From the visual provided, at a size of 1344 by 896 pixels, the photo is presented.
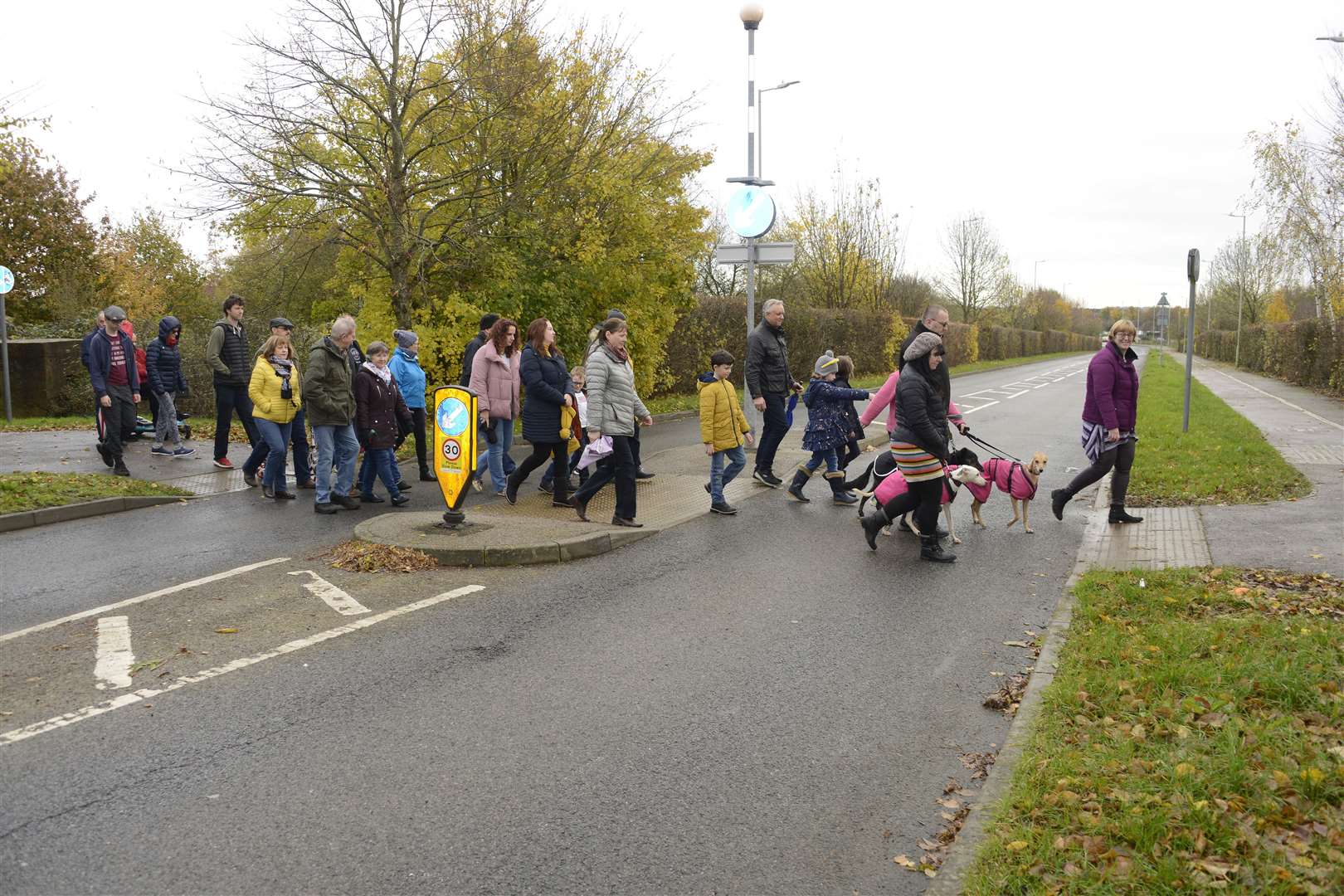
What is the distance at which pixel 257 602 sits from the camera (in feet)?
20.6

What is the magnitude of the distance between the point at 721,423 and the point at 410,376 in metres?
3.99

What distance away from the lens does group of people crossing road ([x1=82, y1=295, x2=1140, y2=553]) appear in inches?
313

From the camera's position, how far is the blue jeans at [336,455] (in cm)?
947

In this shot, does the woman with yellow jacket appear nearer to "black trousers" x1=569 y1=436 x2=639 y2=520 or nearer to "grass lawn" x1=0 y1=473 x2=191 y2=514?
"grass lawn" x1=0 y1=473 x2=191 y2=514

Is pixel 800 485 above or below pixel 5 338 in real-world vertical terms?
below

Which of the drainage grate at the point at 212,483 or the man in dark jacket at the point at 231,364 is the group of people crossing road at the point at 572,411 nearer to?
the man in dark jacket at the point at 231,364

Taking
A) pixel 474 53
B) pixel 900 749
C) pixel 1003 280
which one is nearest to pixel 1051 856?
pixel 900 749

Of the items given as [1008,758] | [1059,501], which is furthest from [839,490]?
[1008,758]

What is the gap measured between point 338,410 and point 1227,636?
773 centimetres

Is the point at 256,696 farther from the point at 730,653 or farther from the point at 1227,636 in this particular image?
the point at 1227,636

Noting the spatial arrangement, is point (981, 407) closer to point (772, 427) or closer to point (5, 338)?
point (772, 427)

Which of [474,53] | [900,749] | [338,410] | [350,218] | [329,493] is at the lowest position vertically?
[900,749]

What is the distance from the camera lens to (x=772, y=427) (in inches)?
411

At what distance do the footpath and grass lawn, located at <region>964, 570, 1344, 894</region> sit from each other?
0.08m
